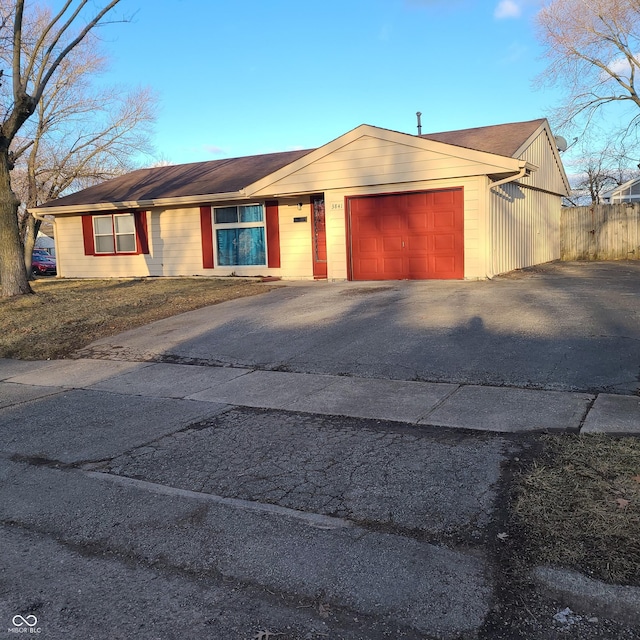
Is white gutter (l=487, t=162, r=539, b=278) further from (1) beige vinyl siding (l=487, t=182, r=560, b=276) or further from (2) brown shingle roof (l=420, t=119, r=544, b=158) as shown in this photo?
(2) brown shingle roof (l=420, t=119, r=544, b=158)

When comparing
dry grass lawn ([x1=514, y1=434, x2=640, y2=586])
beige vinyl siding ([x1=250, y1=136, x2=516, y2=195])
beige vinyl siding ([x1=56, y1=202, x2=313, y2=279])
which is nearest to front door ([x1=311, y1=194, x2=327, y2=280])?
beige vinyl siding ([x1=56, y1=202, x2=313, y2=279])

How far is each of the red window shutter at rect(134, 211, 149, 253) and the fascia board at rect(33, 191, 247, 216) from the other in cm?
42

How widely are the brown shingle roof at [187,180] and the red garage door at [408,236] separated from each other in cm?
457

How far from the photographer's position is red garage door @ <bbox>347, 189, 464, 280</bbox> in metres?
15.4

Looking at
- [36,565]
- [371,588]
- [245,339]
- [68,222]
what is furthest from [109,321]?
[68,222]

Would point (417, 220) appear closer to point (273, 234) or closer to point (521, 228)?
point (521, 228)

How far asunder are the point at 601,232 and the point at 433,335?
1731 cm

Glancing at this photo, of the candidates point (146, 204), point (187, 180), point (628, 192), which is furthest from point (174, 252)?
point (628, 192)

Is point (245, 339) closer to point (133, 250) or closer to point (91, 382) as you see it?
point (91, 382)

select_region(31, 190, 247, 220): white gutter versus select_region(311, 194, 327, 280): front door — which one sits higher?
select_region(31, 190, 247, 220): white gutter

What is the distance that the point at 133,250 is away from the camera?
22016 millimetres

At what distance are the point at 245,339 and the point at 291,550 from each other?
21.8ft

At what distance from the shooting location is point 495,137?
752 inches

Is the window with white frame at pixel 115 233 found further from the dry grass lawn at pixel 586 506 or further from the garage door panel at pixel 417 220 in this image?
the dry grass lawn at pixel 586 506
